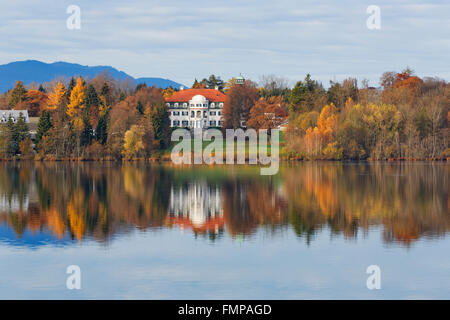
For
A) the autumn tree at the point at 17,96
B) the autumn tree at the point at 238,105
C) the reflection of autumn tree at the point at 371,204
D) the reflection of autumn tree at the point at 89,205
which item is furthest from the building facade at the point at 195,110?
the reflection of autumn tree at the point at 371,204

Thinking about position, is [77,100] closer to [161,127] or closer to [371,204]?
[161,127]

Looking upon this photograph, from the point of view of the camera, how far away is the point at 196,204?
32438 millimetres

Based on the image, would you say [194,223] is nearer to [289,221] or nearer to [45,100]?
[289,221]

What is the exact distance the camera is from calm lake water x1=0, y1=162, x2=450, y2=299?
16156 millimetres

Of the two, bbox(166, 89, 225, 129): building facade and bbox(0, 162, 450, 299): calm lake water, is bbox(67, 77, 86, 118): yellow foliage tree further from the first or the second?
bbox(0, 162, 450, 299): calm lake water

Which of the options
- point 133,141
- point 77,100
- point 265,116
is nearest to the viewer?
point 133,141

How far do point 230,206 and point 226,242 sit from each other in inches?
377

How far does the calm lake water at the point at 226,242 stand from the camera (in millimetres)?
16156

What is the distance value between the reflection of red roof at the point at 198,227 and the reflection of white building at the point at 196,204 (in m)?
0.13

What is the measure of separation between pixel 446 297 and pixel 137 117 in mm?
75432

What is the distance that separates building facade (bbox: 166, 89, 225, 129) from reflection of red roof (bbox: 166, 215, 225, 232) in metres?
88.3

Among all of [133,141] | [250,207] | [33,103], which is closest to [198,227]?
[250,207]

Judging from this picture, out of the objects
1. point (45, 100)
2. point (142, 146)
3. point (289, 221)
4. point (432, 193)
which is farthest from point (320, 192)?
point (45, 100)
